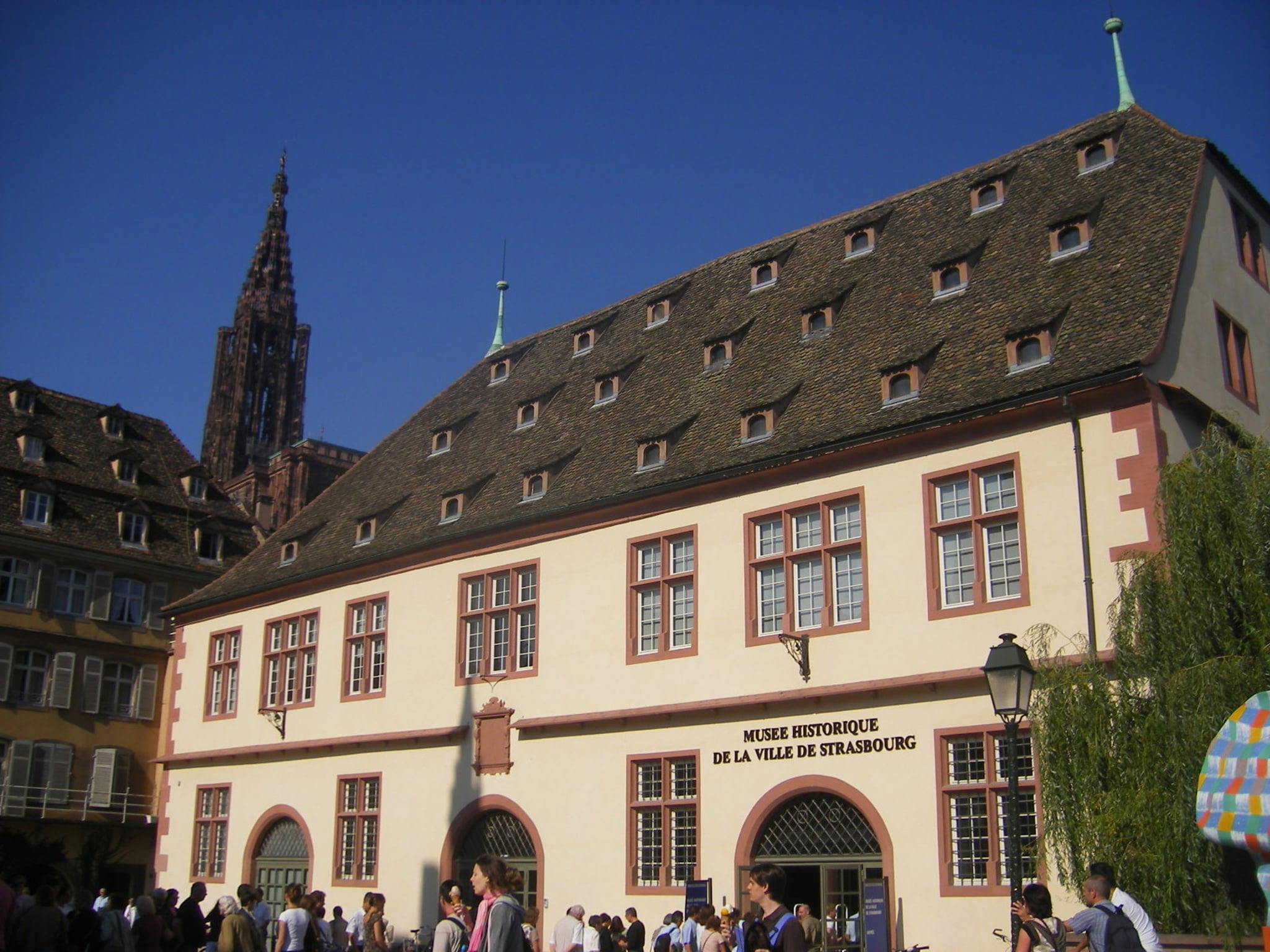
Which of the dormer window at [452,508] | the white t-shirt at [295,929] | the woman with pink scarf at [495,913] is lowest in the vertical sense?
the white t-shirt at [295,929]

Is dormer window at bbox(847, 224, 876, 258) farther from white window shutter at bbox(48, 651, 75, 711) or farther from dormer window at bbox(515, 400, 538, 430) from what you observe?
white window shutter at bbox(48, 651, 75, 711)

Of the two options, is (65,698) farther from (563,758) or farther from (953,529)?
(953,529)

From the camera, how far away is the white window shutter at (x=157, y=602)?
3888 cm

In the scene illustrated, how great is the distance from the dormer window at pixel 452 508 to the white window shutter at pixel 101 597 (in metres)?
15.2

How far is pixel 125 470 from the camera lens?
41.2 meters

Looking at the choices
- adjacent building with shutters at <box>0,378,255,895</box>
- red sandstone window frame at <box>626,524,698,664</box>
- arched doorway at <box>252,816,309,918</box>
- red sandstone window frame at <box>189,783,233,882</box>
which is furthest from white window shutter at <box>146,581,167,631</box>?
red sandstone window frame at <box>626,524,698,664</box>

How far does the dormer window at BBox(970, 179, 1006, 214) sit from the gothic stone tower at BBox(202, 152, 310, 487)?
59287mm

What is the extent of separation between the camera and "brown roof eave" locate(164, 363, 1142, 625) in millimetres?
17406

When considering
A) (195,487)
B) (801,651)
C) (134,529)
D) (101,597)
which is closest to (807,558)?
(801,651)

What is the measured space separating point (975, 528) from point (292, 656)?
52.4 ft

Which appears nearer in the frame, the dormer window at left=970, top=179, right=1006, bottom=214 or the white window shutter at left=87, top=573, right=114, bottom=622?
the dormer window at left=970, top=179, right=1006, bottom=214

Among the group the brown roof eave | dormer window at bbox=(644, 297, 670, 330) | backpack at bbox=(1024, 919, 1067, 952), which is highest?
dormer window at bbox=(644, 297, 670, 330)

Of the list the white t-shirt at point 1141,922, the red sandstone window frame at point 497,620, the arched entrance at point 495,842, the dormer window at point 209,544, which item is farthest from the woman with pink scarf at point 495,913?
the dormer window at point 209,544

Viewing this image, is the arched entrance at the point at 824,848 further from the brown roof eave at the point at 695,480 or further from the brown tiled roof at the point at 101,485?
the brown tiled roof at the point at 101,485
